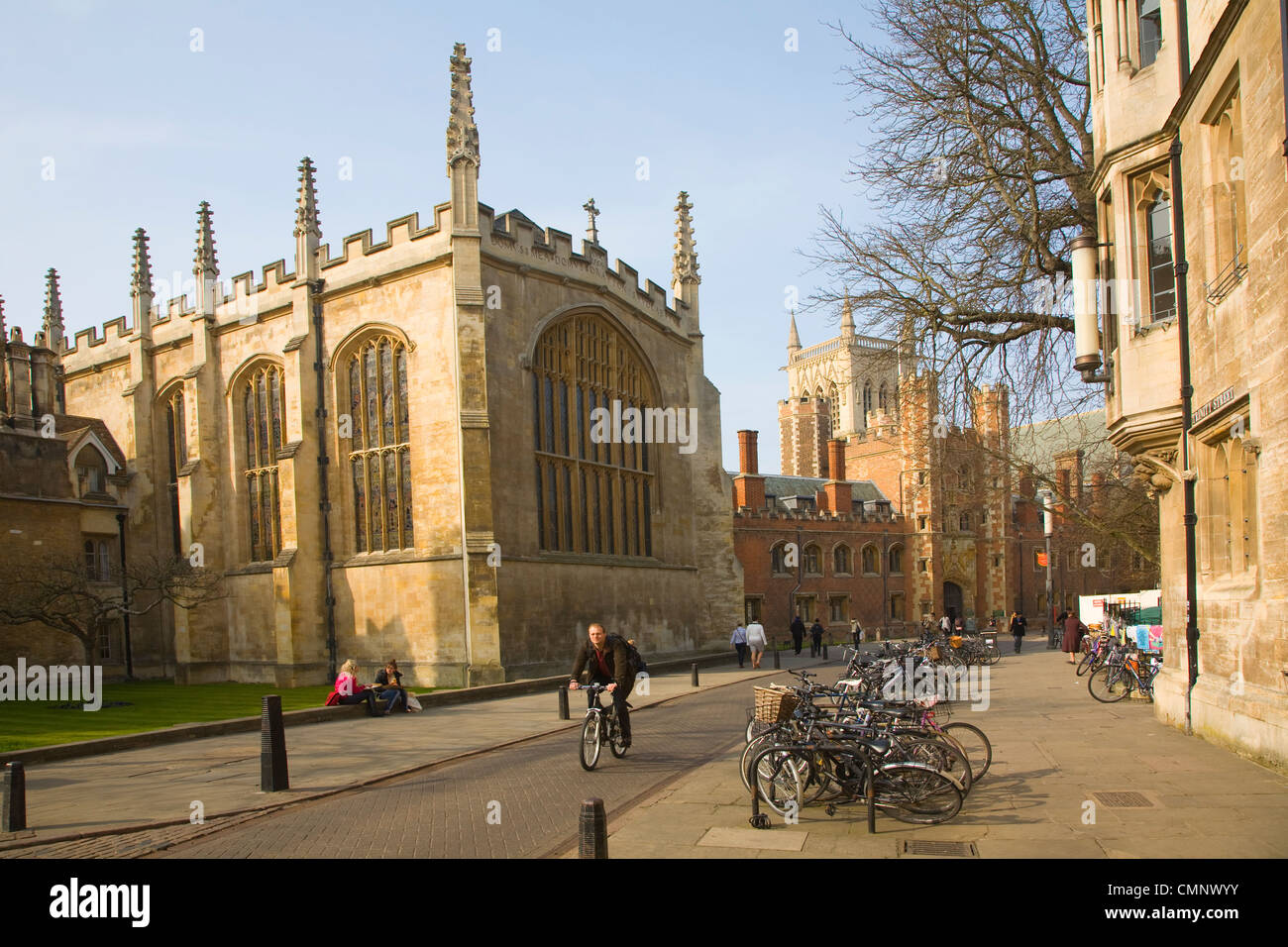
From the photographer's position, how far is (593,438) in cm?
2673

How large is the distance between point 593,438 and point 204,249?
41.9 feet

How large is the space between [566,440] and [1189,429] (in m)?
16.9

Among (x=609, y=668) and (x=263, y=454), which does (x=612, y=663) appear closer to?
(x=609, y=668)

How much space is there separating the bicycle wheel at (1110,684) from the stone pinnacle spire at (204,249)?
2526cm

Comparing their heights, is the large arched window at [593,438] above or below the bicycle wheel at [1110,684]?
above

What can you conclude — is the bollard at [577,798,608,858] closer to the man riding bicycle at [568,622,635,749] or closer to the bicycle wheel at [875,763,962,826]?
the bicycle wheel at [875,763,962,826]

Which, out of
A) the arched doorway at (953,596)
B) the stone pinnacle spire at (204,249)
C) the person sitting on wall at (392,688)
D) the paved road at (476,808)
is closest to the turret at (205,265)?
the stone pinnacle spire at (204,249)

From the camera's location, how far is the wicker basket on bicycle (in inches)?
348

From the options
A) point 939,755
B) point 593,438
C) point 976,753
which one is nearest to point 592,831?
point 939,755

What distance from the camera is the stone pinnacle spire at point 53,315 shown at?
33.9m

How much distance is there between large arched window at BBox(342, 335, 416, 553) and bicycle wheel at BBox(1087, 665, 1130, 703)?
49.7ft

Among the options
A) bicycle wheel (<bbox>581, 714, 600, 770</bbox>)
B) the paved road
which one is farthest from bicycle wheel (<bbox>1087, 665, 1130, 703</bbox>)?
bicycle wheel (<bbox>581, 714, 600, 770</bbox>)

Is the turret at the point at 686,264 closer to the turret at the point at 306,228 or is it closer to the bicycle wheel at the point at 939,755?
the turret at the point at 306,228

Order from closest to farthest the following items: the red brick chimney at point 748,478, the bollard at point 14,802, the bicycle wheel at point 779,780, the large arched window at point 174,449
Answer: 1. the bicycle wheel at point 779,780
2. the bollard at point 14,802
3. the large arched window at point 174,449
4. the red brick chimney at point 748,478
